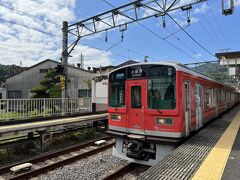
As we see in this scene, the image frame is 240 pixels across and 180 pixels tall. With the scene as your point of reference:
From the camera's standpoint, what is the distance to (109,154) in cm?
852

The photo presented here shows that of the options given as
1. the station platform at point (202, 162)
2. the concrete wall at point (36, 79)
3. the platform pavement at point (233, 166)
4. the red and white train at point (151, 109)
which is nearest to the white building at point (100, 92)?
the red and white train at point (151, 109)

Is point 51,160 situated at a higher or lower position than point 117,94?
lower

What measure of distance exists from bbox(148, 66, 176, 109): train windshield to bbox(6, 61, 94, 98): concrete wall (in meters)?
25.6

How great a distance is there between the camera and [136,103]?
6.80 metres

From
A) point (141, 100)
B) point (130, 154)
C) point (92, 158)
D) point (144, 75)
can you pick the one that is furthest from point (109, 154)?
point (144, 75)

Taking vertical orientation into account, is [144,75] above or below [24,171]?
above

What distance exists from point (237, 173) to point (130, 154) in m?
3.07

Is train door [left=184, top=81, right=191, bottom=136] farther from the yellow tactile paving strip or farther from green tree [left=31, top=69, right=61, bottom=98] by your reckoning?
green tree [left=31, top=69, right=61, bottom=98]

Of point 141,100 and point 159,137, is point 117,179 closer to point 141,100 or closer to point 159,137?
point 159,137

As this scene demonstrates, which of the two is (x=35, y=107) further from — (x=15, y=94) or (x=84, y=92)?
(x=15, y=94)

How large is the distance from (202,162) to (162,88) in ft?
7.50

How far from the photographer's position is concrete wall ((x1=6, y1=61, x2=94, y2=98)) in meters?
32.4

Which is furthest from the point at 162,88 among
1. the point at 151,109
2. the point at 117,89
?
the point at 117,89

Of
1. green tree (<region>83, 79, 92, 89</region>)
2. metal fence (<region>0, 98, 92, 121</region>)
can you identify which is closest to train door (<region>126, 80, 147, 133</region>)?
metal fence (<region>0, 98, 92, 121</region>)
